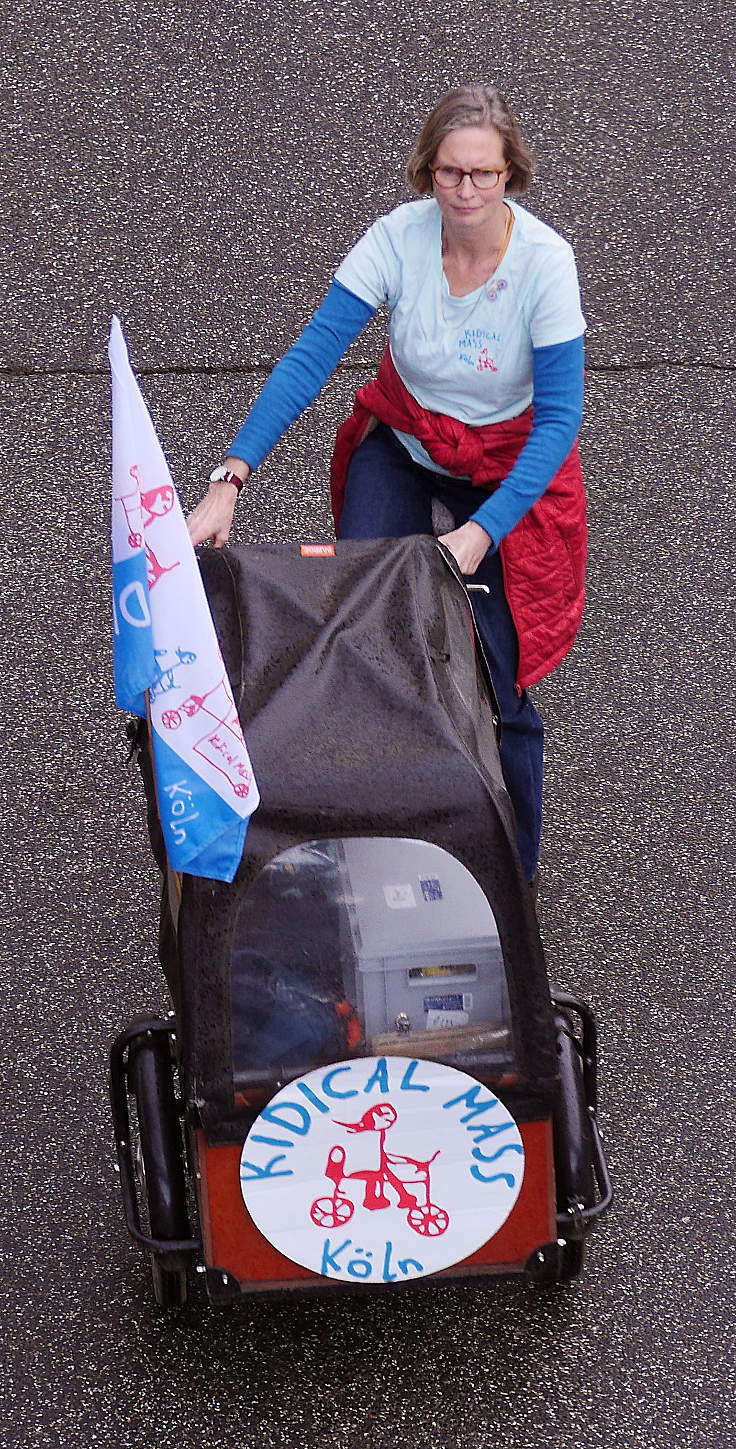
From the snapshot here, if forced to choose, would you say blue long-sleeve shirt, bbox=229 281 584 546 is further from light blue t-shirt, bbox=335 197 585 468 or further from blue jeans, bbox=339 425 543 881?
blue jeans, bbox=339 425 543 881

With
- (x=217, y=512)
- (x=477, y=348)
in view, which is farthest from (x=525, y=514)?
(x=217, y=512)

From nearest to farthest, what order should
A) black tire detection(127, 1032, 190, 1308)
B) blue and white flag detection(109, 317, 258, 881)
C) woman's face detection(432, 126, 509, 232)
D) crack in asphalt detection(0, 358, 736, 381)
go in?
blue and white flag detection(109, 317, 258, 881)
black tire detection(127, 1032, 190, 1308)
woman's face detection(432, 126, 509, 232)
crack in asphalt detection(0, 358, 736, 381)

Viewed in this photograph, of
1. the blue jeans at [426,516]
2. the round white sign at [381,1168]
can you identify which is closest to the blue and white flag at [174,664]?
the round white sign at [381,1168]

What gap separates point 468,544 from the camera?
10.6 ft

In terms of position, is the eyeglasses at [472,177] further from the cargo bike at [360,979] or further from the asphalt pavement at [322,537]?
the asphalt pavement at [322,537]

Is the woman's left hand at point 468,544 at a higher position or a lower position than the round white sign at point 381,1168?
higher

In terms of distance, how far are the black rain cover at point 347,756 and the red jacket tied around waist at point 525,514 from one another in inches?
22.0

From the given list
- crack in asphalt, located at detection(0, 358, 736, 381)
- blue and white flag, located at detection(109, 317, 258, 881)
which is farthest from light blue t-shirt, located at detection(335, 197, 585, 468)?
crack in asphalt, located at detection(0, 358, 736, 381)

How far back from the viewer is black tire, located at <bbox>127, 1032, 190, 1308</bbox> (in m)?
3.04

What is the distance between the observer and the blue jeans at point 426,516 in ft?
11.6

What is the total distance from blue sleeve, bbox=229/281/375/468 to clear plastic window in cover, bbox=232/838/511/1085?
3.09ft

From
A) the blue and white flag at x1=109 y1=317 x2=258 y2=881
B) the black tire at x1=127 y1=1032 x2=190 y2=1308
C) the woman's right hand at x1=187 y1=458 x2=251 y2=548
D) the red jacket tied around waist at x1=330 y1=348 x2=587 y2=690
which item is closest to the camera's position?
the blue and white flag at x1=109 y1=317 x2=258 y2=881

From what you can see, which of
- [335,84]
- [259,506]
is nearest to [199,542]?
[259,506]

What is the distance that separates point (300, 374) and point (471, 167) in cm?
50
